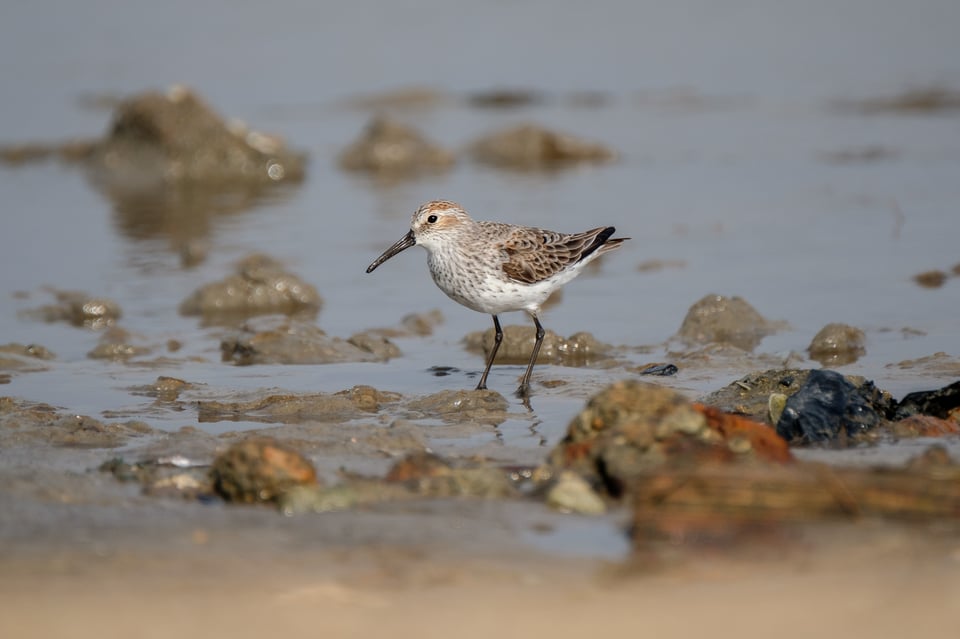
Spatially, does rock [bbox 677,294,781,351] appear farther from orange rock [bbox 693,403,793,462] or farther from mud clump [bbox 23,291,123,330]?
mud clump [bbox 23,291,123,330]

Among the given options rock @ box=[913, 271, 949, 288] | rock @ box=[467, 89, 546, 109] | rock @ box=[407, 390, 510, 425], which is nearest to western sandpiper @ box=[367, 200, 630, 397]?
rock @ box=[407, 390, 510, 425]

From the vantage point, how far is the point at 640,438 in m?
6.18

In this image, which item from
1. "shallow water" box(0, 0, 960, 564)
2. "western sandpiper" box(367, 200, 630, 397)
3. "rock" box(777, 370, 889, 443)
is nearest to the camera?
"rock" box(777, 370, 889, 443)

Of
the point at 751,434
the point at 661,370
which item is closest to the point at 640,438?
the point at 751,434

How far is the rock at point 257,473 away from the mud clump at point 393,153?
12032 millimetres

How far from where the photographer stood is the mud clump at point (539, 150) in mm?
18000

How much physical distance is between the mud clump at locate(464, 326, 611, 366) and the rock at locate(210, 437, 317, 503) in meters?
3.81

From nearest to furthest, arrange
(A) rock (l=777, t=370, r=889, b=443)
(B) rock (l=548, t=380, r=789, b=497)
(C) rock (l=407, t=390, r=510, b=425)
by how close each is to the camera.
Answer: (B) rock (l=548, t=380, r=789, b=497) < (A) rock (l=777, t=370, r=889, b=443) < (C) rock (l=407, t=390, r=510, b=425)

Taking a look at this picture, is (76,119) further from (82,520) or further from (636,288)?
(82,520)

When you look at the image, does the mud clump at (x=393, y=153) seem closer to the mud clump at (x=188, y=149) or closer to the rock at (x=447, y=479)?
the mud clump at (x=188, y=149)

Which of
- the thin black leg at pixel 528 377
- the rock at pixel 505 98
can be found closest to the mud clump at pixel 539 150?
the rock at pixel 505 98

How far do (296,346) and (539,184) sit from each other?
23.5 ft

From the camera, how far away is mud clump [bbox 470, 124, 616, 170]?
1800cm

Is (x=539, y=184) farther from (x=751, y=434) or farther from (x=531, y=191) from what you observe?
(x=751, y=434)
